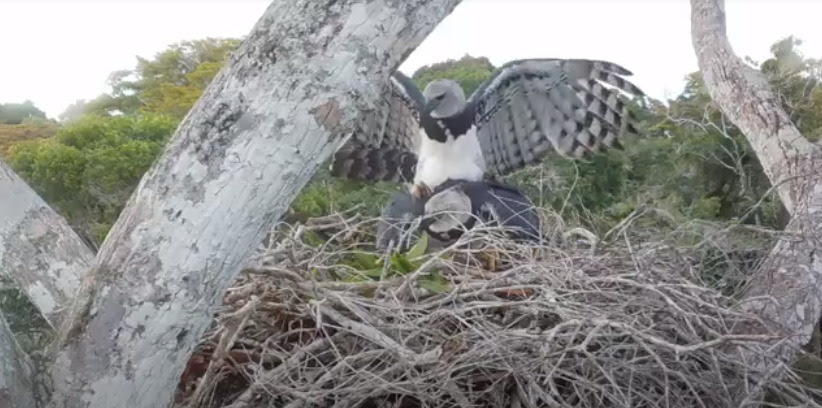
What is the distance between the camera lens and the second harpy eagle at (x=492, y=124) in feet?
13.1

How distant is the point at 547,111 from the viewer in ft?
13.9

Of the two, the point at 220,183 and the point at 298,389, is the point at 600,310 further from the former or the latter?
the point at 220,183

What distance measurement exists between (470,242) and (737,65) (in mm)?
2199

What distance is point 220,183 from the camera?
1.85 metres

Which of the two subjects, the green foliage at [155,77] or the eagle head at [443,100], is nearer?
the eagle head at [443,100]

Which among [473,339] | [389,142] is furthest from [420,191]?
[473,339]

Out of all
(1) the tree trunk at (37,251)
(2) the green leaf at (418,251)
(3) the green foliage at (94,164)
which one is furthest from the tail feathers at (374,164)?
(3) the green foliage at (94,164)

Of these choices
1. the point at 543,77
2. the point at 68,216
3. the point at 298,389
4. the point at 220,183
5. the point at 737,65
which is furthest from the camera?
the point at 68,216

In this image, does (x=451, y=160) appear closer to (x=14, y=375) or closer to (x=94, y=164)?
(x=14, y=375)

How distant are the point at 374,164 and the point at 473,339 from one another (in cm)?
197

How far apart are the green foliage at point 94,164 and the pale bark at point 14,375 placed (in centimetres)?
584

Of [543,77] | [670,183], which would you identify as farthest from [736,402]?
[670,183]

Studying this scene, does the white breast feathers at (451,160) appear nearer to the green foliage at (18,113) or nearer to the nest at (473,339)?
the nest at (473,339)

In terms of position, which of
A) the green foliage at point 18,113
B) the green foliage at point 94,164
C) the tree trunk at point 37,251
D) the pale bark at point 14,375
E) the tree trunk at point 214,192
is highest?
the tree trunk at point 214,192
